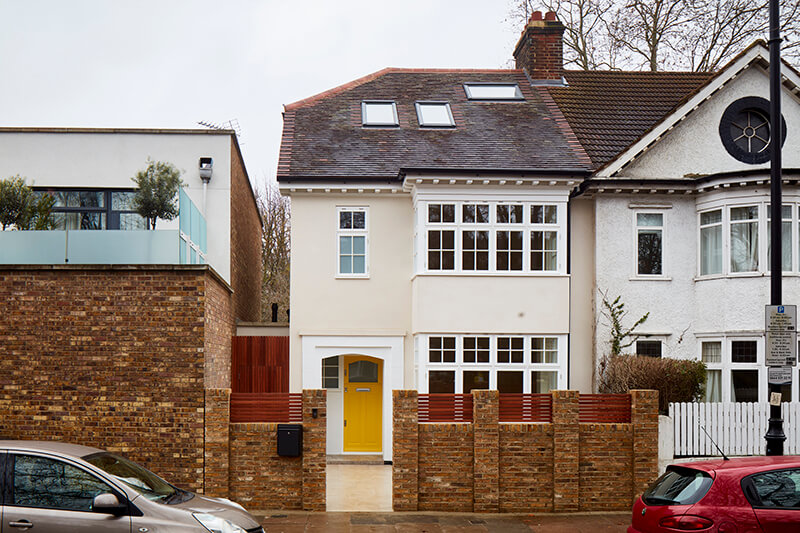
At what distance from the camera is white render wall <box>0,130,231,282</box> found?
18.4 m

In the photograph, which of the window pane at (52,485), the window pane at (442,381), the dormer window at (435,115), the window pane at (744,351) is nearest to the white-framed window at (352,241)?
the window pane at (442,381)

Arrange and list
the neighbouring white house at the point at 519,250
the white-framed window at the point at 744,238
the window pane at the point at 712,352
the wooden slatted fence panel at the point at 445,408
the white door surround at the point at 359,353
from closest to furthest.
Result: the wooden slatted fence panel at the point at 445,408
the white-framed window at the point at 744,238
the neighbouring white house at the point at 519,250
the window pane at the point at 712,352
the white door surround at the point at 359,353

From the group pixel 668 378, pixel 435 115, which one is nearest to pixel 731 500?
pixel 668 378

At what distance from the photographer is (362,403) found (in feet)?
60.3

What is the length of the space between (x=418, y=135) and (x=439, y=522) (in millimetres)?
10163

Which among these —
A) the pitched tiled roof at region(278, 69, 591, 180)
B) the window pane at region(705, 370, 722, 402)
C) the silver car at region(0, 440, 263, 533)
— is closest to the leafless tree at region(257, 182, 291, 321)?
the pitched tiled roof at region(278, 69, 591, 180)

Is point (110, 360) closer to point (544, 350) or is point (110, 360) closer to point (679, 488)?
point (679, 488)

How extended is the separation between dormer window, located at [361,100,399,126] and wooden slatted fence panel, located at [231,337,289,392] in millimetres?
5855

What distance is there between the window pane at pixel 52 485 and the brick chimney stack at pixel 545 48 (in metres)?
17.4

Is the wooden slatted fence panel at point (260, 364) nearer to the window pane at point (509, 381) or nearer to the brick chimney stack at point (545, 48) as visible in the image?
the window pane at point (509, 381)

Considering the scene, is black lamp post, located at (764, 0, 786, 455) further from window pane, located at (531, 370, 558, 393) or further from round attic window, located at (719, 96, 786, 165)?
round attic window, located at (719, 96, 786, 165)

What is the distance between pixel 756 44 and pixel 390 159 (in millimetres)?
8654

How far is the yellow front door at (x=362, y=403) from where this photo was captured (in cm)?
1823

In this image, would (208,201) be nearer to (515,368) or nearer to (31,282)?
(31,282)
